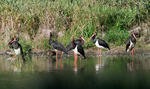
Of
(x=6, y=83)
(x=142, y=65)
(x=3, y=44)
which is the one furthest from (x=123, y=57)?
(x=6, y=83)

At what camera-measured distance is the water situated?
40.7ft

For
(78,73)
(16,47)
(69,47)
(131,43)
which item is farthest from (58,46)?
(78,73)

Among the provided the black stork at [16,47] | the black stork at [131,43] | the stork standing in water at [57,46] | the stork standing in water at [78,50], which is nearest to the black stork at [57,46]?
the stork standing in water at [57,46]

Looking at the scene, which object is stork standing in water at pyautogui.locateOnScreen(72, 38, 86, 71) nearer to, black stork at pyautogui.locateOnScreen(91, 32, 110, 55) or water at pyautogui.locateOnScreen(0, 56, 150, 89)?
water at pyautogui.locateOnScreen(0, 56, 150, 89)

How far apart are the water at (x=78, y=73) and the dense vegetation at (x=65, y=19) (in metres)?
2.25

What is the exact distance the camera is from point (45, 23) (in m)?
20.2

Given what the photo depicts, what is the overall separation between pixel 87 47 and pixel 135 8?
10.0 feet

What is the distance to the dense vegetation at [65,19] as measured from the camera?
19.8 metres

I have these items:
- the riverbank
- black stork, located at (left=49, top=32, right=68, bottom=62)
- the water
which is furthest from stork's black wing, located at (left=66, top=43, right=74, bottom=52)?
the riverbank

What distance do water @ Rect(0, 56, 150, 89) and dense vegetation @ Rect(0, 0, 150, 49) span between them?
2249 mm

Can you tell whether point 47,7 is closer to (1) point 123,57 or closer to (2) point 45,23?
(2) point 45,23

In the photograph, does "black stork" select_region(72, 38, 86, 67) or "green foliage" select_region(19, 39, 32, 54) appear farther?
"green foliage" select_region(19, 39, 32, 54)

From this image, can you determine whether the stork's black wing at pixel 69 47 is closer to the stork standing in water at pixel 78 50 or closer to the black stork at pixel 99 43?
the stork standing in water at pixel 78 50

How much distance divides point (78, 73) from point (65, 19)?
6.70m
